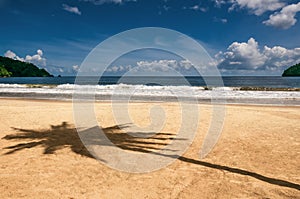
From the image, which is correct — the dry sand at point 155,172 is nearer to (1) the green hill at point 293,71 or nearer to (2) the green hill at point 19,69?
(1) the green hill at point 293,71

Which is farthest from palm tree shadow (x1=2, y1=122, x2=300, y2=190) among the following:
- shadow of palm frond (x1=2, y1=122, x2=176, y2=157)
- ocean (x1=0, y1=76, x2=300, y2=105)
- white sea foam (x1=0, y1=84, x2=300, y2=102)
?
white sea foam (x1=0, y1=84, x2=300, y2=102)

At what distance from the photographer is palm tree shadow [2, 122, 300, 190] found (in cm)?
694

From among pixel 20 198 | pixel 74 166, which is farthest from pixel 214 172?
pixel 20 198

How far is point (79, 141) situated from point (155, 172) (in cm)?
375

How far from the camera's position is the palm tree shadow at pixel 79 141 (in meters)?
6.94

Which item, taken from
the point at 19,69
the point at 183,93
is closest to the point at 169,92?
the point at 183,93

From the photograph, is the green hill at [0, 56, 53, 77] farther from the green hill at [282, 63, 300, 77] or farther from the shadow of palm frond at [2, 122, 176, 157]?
the green hill at [282, 63, 300, 77]

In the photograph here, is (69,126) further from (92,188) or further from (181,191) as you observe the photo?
(181,191)

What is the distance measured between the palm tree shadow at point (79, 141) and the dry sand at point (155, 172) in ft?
0.08

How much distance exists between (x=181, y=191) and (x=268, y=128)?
752 centimetres

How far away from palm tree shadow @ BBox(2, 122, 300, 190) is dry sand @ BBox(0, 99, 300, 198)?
0.02 meters

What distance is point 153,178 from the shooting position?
5.52 meters

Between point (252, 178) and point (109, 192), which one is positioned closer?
point (109, 192)

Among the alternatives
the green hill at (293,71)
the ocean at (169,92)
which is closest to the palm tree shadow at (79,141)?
the ocean at (169,92)
